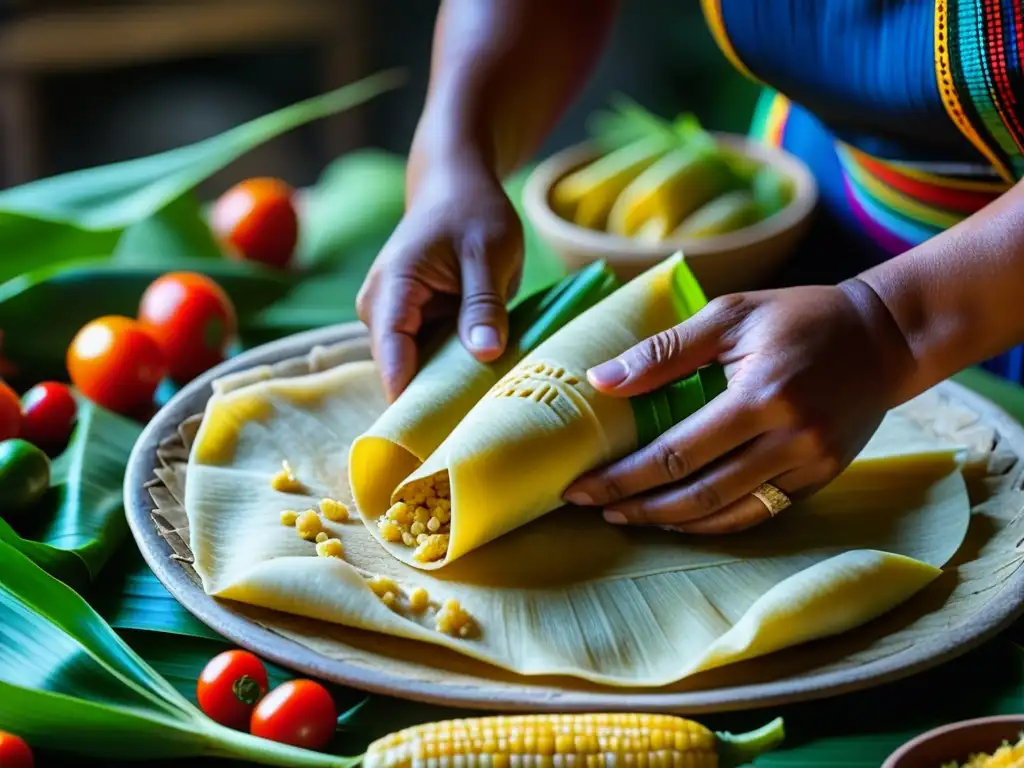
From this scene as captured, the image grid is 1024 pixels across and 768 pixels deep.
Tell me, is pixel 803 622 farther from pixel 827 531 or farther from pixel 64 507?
pixel 64 507

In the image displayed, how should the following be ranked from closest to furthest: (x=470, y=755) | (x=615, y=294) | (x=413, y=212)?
1. (x=470, y=755)
2. (x=615, y=294)
3. (x=413, y=212)

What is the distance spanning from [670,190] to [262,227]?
698mm

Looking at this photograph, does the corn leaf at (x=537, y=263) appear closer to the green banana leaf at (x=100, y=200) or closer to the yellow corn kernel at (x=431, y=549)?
the green banana leaf at (x=100, y=200)

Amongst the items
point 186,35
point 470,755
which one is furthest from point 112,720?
point 186,35

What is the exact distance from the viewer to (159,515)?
1.28 meters

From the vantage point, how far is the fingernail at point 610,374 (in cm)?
125

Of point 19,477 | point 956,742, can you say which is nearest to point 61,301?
point 19,477

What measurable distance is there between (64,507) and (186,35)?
10.1 ft

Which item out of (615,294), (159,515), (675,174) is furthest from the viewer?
(675,174)

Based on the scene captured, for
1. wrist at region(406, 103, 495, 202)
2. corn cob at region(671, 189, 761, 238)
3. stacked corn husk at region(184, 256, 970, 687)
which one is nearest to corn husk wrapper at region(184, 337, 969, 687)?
stacked corn husk at region(184, 256, 970, 687)

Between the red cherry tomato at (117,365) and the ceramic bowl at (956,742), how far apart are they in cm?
111

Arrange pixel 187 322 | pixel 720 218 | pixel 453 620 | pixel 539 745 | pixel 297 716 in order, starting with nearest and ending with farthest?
pixel 539 745
pixel 297 716
pixel 453 620
pixel 187 322
pixel 720 218

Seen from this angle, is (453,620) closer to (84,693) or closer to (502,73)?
(84,693)

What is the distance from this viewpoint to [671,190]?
6.54ft
